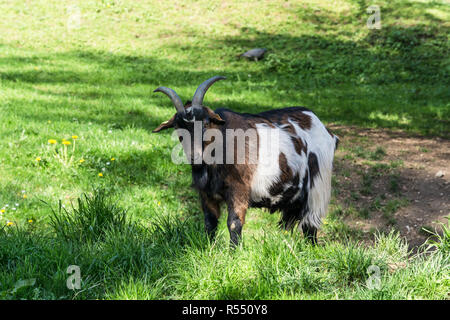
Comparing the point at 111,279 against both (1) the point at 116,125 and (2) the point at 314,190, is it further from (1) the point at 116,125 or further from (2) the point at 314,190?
(1) the point at 116,125

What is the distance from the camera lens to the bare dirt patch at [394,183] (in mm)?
6148

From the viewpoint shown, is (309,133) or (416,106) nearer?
(309,133)

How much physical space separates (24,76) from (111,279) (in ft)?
31.0

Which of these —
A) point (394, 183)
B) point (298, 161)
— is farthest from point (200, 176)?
point (394, 183)

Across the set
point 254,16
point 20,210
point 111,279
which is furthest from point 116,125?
point 254,16

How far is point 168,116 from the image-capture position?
9.59 meters

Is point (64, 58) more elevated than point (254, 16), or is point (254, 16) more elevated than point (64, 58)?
point (254, 16)

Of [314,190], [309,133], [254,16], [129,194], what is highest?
[254,16]

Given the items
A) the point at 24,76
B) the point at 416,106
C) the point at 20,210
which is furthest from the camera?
the point at 24,76

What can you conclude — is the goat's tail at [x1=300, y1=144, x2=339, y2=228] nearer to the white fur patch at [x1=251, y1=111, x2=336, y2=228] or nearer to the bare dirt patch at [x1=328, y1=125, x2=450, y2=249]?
the white fur patch at [x1=251, y1=111, x2=336, y2=228]

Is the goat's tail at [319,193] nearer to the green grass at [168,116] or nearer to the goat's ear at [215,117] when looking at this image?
the green grass at [168,116]

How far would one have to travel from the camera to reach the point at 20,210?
5535 mm

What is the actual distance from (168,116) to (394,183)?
460cm

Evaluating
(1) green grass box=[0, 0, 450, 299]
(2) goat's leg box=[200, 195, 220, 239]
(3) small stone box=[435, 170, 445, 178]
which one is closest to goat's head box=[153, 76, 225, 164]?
(2) goat's leg box=[200, 195, 220, 239]
